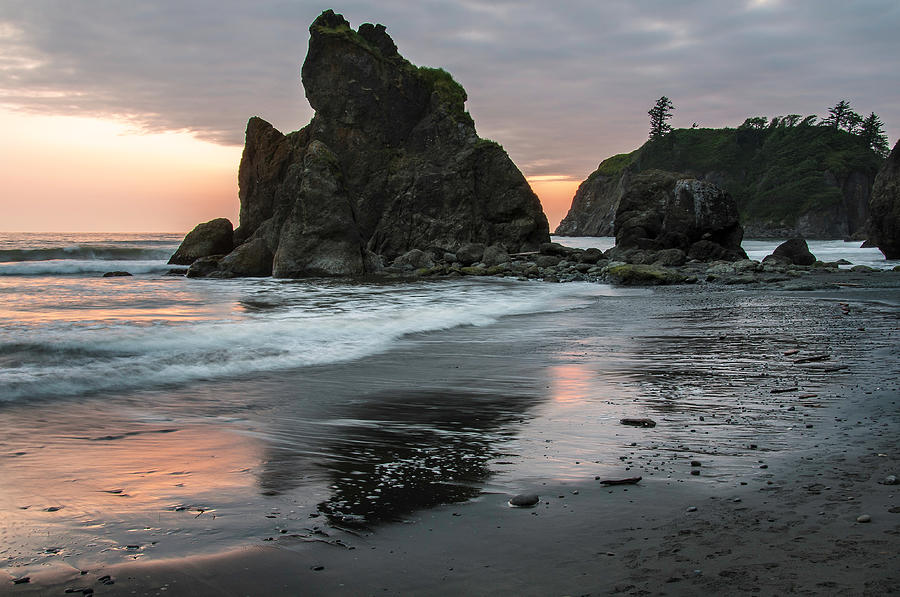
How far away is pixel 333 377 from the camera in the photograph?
6664mm

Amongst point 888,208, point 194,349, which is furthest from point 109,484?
point 888,208

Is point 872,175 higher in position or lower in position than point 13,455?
higher

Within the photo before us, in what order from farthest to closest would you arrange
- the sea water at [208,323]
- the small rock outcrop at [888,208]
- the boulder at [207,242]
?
the boulder at [207,242]
the small rock outcrop at [888,208]
the sea water at [208,323]

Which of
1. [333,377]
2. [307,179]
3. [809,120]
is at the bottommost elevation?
[333,377]

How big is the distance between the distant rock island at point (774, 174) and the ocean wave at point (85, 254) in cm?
5662

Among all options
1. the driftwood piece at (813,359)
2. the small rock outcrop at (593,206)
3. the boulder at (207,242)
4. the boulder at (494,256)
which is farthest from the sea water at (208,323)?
the small rock outcrop at (593,206)

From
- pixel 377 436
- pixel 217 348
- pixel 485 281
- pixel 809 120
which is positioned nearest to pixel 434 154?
pixel 485 281

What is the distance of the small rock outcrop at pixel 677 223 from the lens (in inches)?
1179

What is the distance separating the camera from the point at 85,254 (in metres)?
38.0

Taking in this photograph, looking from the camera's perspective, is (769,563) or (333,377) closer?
(769,563)

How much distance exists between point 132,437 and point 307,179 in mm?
23916

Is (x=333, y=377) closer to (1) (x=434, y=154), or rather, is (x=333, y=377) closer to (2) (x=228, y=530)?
(2) (x=228, y=530)

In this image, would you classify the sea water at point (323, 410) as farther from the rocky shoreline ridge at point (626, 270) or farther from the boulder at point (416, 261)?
the boulder at point (416, 261)

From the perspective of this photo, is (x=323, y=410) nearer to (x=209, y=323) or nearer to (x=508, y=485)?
(x=508, y=485)
